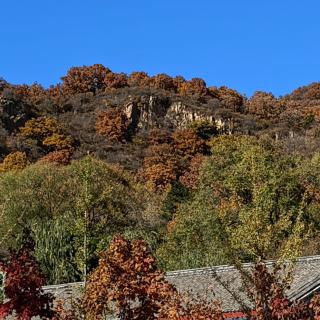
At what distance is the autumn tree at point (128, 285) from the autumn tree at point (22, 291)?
99 cm

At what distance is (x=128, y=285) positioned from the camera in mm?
12812

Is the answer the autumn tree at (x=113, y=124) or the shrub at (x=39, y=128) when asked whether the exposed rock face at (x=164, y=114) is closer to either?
the autumn tree at (x=113, y=124)

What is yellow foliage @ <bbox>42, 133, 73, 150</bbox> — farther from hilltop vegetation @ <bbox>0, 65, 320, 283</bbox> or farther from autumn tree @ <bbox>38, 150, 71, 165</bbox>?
autumn tree @ <bbox>38, 150, 71, 165</bbox>

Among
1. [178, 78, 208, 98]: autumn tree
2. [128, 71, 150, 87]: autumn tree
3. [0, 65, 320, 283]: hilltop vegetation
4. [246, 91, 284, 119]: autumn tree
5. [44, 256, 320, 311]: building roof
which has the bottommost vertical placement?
[44, 256, 320, 311]: building roof

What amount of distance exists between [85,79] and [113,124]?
19.5 metres

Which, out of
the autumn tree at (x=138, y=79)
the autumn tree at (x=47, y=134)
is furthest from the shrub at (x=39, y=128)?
the autumn tree at (x=138, y=79)

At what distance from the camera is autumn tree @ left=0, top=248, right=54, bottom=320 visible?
43.6 ft

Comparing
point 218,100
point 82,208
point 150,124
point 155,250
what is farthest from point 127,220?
point 218,100

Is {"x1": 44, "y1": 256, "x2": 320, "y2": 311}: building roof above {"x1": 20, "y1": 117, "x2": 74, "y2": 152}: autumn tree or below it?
below

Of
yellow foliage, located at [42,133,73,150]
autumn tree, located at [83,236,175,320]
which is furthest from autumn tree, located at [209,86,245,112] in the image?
autumn tree, located at [83,236,175,320]

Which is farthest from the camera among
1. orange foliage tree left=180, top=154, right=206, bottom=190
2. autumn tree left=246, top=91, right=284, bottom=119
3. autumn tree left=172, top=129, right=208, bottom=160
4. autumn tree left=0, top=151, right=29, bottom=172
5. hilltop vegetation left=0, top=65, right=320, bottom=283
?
autumn tree left=246, top=91, right=284, bottom=119

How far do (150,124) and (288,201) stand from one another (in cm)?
5007

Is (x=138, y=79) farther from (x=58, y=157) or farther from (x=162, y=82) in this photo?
(x=58, y=157)

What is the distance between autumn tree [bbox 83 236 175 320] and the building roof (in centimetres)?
967
